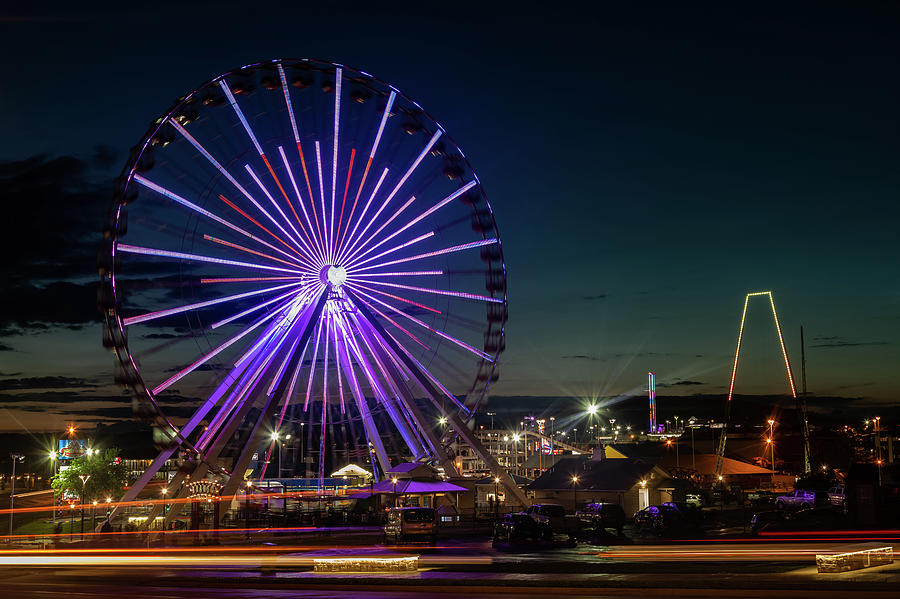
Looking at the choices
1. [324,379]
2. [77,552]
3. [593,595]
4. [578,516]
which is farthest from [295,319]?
[593,595]

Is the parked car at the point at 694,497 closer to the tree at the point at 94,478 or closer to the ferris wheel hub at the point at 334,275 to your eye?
the ferris wheel hub at the point at 334,275

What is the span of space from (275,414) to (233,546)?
10.5 metres

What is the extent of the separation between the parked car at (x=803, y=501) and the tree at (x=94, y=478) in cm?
4919

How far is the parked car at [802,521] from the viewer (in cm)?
3058

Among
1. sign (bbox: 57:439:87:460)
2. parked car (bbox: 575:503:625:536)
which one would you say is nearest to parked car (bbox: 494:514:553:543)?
parked car (bbox: 575:503:625:536)

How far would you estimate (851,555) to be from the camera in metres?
18.1

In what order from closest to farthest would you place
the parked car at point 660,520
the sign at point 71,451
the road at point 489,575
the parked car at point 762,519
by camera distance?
the road at point 489,575
the parked car at point 762,519
the parked car at point 660,520
the sign at point 71,451

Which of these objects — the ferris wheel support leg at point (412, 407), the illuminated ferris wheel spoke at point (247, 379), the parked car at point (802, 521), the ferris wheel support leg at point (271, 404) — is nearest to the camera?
the parked car at point (802, 521)

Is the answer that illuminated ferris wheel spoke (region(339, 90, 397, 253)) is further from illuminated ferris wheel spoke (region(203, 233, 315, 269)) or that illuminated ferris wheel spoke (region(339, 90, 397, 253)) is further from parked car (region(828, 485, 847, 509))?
parked car (region(828, 485, 847, 509))

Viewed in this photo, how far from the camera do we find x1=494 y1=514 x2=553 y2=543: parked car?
29516 mm

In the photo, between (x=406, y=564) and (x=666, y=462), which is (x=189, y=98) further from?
(x=666, y=462)

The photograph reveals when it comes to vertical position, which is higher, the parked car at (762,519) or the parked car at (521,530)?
the parked car at (521,530)

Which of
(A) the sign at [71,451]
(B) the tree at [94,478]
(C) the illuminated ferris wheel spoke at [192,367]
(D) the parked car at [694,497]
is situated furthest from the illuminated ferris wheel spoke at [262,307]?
(A) the sign at [71,451]

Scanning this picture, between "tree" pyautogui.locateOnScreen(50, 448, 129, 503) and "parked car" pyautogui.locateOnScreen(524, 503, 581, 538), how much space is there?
42.8m
